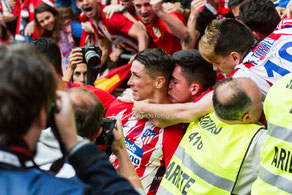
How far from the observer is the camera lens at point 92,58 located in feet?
10.2

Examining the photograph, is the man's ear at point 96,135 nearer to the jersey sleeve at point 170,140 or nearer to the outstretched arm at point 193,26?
the jersey sleeve at point 170,140

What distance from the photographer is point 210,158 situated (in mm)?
2145

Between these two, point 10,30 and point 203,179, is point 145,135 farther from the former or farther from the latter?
point 10,30

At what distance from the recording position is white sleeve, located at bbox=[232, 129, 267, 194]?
204 centimetres

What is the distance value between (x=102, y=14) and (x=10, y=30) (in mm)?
2844

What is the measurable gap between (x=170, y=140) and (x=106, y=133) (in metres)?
0.96

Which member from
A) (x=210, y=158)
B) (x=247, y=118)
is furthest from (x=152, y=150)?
(x=247, y=118)

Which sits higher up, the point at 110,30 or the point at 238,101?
the point at 238,101

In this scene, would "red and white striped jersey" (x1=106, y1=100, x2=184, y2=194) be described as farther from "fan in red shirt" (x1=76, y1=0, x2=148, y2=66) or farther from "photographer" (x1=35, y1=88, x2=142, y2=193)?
"fan in red shirt" (x1=76, y1=0, x2=148, y2=66)

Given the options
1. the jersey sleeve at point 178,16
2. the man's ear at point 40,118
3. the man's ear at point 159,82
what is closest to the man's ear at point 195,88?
the man's ear at point 159,82

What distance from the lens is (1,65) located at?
1040mm

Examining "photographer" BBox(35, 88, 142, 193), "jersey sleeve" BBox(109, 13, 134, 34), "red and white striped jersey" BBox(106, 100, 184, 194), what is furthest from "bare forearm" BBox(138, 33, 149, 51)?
"photographer" BBox(35, 88, 142, 193)

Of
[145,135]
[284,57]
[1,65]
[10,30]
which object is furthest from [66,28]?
[1,65]

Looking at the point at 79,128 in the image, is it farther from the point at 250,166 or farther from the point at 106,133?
the point at 250,166
